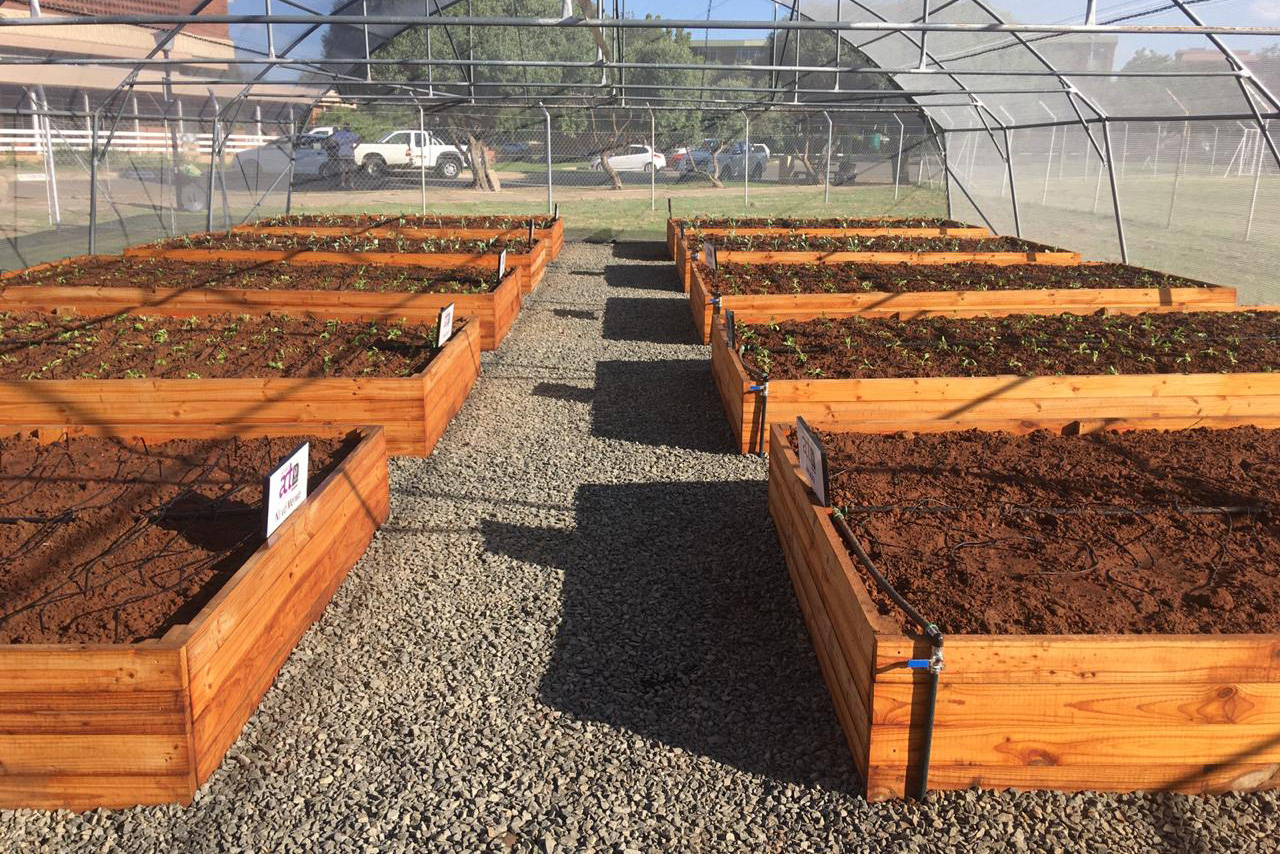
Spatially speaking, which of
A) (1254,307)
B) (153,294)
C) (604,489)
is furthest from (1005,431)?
(153,294)

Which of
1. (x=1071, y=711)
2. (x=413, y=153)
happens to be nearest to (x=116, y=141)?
(x=413, y=153)

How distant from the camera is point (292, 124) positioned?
17.8 metres

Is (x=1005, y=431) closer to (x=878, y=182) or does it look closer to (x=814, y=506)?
(x=814, y=506)

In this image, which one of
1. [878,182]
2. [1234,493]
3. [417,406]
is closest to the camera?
[1234,493]

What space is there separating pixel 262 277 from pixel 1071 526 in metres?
9.27

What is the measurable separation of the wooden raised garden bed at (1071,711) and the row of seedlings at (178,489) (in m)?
2.31

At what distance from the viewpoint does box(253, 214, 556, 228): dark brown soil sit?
15.3m

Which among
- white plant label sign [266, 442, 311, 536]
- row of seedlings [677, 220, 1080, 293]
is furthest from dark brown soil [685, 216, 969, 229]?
white plant label sign [266, 442, 311, 536]

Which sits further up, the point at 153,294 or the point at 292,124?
the point at 292,124

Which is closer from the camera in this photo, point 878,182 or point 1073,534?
point 1073,534

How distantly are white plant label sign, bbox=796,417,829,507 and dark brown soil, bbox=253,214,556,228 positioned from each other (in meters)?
12.0

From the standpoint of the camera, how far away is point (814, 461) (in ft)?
13.1

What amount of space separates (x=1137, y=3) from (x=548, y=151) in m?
11.5

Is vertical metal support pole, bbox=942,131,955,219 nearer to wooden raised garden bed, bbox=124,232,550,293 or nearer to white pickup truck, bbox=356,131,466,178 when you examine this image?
wooden raised garden bed, bbox=124,232,550,293
